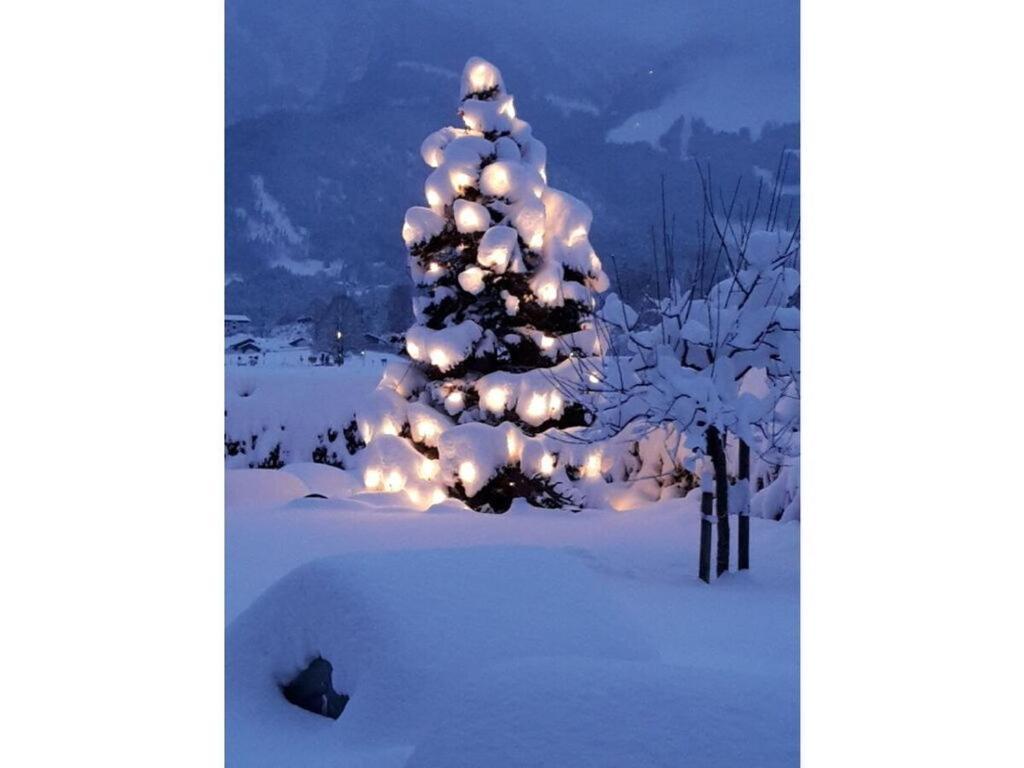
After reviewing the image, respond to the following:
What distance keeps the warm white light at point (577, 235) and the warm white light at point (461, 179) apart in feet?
2.69

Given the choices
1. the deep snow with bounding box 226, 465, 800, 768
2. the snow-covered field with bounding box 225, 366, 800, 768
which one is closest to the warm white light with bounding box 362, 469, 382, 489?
the snow-covered field with bounding box 225, 366, 800, 768

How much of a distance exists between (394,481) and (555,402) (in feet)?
4.09

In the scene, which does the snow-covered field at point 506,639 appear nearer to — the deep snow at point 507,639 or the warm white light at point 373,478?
the deep snow at point 507,639

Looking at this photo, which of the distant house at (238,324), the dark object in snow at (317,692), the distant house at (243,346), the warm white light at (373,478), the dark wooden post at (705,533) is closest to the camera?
the dark object in snow at (317,692)

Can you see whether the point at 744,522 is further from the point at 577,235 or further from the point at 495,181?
the point at 495,181

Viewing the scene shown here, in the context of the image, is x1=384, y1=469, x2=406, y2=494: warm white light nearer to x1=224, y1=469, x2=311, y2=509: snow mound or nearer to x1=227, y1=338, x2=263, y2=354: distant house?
x1=224, y1=469, x2=311, y2=509: snow mound

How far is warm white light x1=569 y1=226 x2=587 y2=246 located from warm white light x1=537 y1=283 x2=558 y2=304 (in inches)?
14.2

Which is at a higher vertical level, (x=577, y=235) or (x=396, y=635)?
(x=577, y=235)

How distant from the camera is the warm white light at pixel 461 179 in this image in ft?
22.1

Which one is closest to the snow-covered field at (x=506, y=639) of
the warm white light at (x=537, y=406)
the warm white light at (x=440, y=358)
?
the warm white light at (x=537, y=406)

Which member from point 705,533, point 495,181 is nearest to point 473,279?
point 495,181

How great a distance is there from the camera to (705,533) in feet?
14.9
